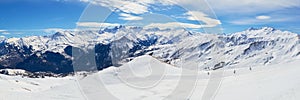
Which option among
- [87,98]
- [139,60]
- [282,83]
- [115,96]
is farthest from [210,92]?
[139,60]

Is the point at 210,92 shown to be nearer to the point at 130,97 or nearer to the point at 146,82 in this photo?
the point at 130,97

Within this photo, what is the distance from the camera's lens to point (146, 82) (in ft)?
141

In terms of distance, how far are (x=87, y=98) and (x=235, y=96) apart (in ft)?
50.3

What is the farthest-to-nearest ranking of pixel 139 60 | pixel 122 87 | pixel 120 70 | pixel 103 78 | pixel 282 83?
1. pixel 139 60
2. pixel 120 70
3. pixel 103 78
4. pixel 122 87
5. pixel 282 83

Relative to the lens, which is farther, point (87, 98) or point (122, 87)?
point (122, 87)

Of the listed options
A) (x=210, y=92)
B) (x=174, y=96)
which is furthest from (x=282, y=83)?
(x=174, y=96)

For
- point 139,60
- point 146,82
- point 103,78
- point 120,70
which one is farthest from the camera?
point 139,60

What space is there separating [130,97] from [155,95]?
2.66 m

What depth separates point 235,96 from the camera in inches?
1133

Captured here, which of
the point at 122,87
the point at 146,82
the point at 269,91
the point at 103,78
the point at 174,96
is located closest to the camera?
the point at 269,91

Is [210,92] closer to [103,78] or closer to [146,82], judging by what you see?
[146,82]

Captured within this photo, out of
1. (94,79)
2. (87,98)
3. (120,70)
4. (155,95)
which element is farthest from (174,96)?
(120,70)

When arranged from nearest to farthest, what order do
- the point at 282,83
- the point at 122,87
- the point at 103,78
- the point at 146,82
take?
1. the point at 282,83
2. the point at 122,87
3. the point at 146,82
4. the point at 103,78

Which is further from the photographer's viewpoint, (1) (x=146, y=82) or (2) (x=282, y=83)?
(1) (x=146, y=82)
